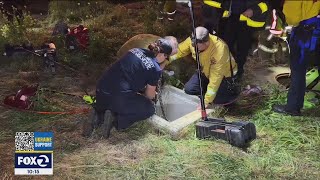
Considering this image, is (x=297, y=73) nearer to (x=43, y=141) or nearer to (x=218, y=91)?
(x=218, y=91)

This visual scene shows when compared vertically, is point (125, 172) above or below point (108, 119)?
below

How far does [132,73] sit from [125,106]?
1.48 ft

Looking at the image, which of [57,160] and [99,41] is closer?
[57,160]

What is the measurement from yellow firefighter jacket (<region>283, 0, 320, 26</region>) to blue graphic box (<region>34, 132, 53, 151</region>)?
→ 3408mm

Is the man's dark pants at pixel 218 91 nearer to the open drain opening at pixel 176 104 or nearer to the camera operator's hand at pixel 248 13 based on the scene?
the open drain opening at pixel 176 104

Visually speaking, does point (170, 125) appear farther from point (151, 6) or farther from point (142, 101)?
point (151, 6)

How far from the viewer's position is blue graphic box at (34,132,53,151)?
4.13 metres

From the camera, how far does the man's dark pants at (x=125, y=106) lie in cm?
446

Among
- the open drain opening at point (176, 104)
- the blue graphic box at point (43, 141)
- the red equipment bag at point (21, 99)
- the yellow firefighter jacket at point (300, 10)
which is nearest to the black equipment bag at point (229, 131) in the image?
the open drain opening at point (176, 104)

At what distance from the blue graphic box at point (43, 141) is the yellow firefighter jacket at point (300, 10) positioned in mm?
3408

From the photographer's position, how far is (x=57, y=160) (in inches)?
160

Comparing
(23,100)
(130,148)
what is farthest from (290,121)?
(23,100)

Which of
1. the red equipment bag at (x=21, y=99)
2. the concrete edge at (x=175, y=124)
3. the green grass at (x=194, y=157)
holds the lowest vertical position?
the green grass at (x=194, y=157)

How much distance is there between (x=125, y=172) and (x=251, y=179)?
1331 millimetres
